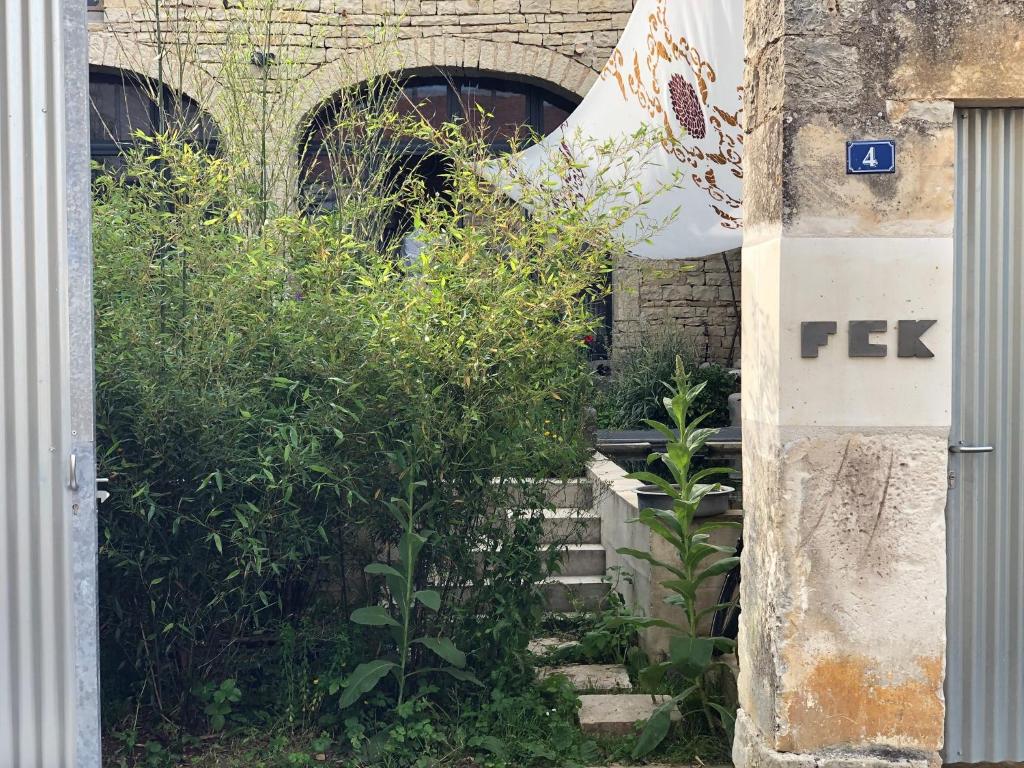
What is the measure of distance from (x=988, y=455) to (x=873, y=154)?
3.26 ft

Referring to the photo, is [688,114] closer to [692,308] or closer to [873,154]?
[873,154]

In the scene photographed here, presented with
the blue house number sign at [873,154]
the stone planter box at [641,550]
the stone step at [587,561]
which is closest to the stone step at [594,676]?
the stone planter box at [641,550]

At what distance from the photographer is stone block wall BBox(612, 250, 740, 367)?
10484mm

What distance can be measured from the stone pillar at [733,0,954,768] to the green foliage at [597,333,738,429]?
5377 mm

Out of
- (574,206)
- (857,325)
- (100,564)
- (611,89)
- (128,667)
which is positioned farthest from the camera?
(611,89)

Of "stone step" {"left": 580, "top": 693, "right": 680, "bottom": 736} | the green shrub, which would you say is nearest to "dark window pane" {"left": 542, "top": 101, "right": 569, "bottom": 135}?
the green shrub

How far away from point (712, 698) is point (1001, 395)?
5.41ft

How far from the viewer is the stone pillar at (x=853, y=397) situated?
321 centimetres

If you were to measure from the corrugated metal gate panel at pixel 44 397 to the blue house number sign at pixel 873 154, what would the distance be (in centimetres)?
208

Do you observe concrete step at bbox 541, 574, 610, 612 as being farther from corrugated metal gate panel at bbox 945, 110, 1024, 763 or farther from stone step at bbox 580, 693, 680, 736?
corrugated metal gate panel at bbox 945, 110, 1024, 763

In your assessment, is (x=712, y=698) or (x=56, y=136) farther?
(x=712, y=698)

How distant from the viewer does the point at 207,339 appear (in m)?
3.88

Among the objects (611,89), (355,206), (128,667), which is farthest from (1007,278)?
(611,89)

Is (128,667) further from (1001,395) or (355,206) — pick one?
(1001,395)
